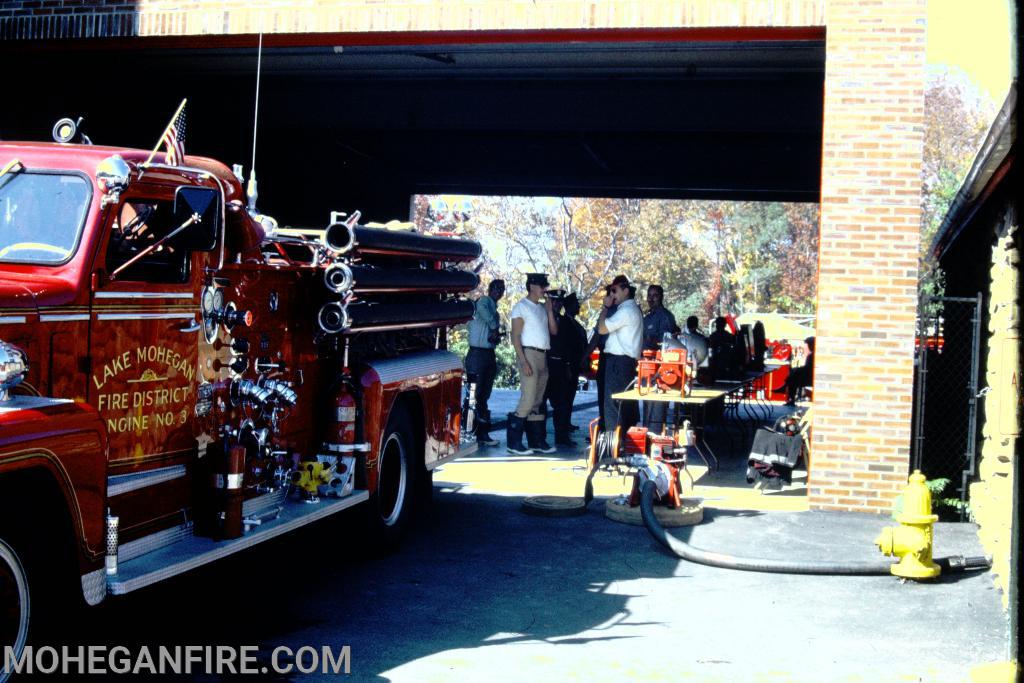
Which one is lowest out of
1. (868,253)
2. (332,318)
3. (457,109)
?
(332,318)

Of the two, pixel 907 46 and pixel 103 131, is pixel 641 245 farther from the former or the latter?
pixel 907 46

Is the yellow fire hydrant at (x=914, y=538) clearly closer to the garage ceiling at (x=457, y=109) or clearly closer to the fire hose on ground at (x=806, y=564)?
the fire hose on ground at (x=806, y=564)

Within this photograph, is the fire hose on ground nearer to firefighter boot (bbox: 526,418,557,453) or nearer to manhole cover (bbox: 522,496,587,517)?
manhole cover (bbox: 522,496,587,517)

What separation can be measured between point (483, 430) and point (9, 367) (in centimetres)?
989

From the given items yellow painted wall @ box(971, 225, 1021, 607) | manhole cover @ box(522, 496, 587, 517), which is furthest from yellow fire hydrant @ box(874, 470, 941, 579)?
manhole cover @ box(522, 496, 587, 517)

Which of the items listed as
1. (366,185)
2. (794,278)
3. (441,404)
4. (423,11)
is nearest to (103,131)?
(366,185)

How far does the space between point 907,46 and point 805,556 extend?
14.4 ft

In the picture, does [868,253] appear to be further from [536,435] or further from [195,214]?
[195,214]

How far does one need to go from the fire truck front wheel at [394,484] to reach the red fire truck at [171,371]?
24 millimetres

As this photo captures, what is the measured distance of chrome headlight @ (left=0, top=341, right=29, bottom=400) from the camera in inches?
175

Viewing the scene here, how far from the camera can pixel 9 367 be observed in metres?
4.47

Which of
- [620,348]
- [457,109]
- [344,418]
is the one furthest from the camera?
[457,109]

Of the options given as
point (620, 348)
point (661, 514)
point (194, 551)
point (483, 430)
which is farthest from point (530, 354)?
point (194, 551)

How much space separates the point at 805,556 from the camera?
8031 millimetres
